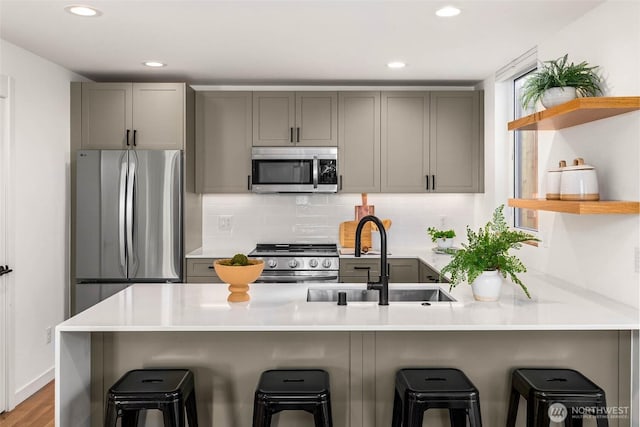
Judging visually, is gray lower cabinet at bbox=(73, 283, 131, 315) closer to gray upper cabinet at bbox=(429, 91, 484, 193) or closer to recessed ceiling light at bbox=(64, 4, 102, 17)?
recessed ceiling light at bbox=(64, 4, 102, 17)

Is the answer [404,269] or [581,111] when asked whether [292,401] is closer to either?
[581,111]

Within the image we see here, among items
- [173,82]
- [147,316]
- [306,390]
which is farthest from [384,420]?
[173,82]

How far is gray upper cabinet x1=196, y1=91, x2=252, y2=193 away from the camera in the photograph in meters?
4.81

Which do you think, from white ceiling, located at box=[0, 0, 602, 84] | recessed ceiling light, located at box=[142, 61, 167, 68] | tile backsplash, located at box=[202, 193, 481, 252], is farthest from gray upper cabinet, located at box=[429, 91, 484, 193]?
recessed ceiling light, located at box=[142, 61, 167, 68]

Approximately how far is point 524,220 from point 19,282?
382 cm

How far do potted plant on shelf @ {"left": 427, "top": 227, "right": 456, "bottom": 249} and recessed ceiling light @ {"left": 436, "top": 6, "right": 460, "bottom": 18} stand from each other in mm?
2132

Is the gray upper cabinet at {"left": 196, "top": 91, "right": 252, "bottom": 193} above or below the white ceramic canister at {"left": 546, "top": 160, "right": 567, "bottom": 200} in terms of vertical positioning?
above

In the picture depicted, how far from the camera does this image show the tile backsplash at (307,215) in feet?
17.1

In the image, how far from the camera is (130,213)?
173 inches

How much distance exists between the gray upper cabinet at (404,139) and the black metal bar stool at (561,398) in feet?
8.88

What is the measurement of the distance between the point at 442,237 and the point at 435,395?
9.02ft

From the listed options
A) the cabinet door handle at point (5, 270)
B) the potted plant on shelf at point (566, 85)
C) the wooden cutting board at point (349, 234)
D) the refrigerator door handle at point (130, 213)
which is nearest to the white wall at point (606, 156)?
the potted plant on shelf at point (566, 85)

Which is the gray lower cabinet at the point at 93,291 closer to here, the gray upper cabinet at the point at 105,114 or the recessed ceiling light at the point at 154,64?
the gray upper cabinet at the point at 105,114

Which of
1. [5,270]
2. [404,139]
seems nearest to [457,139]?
[404,139]
